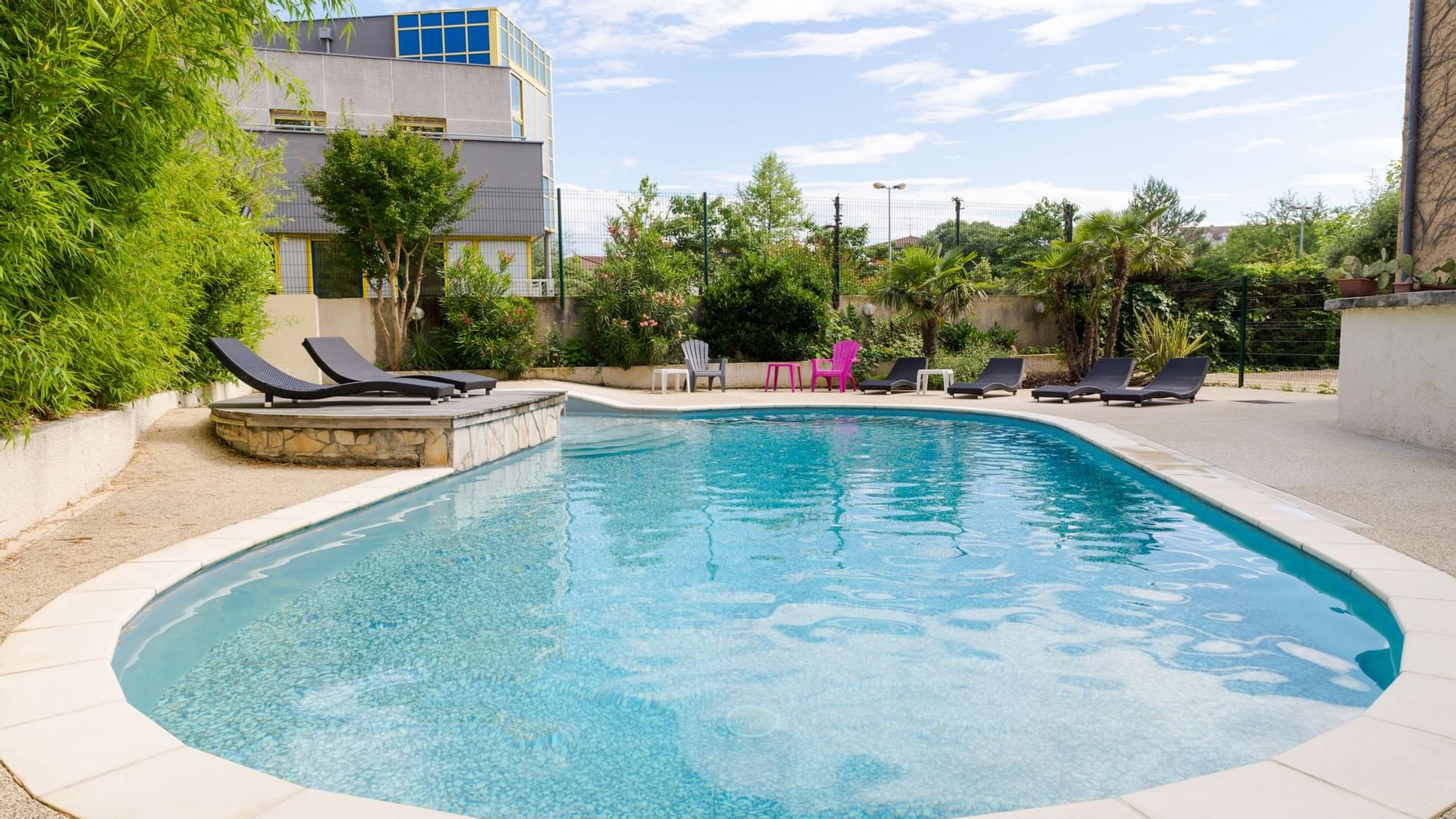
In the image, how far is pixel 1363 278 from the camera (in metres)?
8.32

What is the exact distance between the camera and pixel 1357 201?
23.9 meters

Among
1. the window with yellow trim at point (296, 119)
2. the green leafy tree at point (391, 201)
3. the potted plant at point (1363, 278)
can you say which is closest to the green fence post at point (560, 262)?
the green leafy tree at point (391, 201)

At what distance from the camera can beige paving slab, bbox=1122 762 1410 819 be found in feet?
6.15

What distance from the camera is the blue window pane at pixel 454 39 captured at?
113ft

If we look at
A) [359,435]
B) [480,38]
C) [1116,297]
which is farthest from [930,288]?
[480,38]

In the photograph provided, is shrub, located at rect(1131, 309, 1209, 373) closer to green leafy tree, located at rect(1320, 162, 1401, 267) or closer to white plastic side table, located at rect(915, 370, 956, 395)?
green leafy tree, located at rect(1320, 162, 1401, 267)

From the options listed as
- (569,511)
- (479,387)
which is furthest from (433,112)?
(569,511)

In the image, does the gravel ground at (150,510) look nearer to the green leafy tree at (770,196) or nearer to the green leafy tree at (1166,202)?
the green leafy tree at (770,196)

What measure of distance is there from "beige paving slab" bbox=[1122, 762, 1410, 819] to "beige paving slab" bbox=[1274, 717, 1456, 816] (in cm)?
5

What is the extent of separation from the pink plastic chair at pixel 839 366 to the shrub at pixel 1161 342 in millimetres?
4823

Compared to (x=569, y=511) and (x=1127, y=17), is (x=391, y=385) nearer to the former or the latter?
(x=569, y=511)

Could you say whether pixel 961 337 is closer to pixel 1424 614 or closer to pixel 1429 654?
pixel 1424 614

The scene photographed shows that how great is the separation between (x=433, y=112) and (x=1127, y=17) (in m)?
18.1

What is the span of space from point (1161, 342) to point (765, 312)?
660cm
